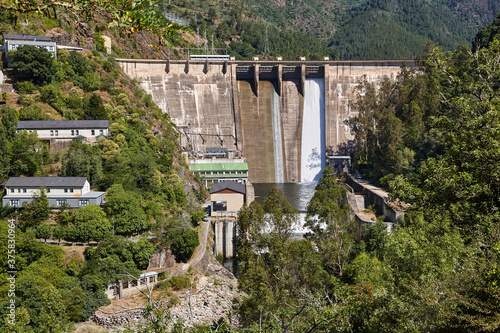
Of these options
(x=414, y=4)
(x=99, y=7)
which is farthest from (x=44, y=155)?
(x=414, y=4)

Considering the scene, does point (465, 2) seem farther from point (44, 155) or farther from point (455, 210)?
point (455, 210)

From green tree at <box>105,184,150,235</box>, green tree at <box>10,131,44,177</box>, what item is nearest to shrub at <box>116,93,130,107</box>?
green tree at <box>10,131,44,177</box>

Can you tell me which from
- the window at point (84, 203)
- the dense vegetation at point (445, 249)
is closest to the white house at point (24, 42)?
the window at point (84, 203)

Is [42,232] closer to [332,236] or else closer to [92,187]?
[92,187]

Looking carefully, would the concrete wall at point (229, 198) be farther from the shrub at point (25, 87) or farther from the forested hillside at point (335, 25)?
the forested hillside at point (335, 25)

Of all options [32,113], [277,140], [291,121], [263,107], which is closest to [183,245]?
[32,113]

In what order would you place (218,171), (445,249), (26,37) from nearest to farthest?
(445,249)
(26,37)
(218,171)

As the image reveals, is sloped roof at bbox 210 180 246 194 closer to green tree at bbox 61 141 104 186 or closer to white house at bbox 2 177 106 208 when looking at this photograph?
green tree at bbox 61 141 104 186
